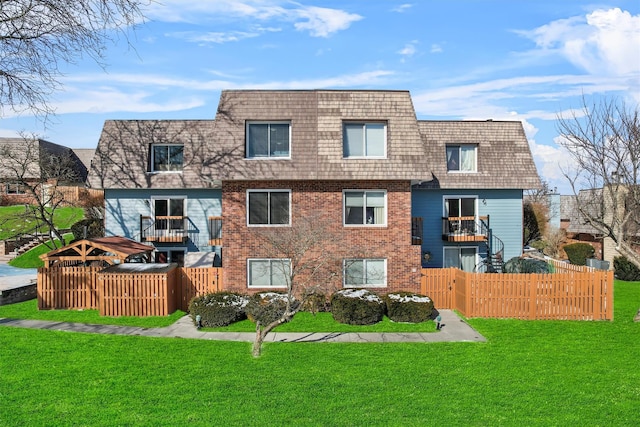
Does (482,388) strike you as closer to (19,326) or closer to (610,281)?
(610,281)

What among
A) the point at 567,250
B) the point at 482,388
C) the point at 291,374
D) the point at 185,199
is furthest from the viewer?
the point at 567,250

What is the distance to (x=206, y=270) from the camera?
18.9m

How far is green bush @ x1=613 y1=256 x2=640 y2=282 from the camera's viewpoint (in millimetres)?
29453

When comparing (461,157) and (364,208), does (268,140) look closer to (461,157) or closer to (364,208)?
(364,208)

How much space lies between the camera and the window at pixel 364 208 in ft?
61.5

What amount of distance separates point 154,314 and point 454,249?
15.0 metres

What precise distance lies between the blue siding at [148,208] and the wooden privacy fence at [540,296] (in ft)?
43.5

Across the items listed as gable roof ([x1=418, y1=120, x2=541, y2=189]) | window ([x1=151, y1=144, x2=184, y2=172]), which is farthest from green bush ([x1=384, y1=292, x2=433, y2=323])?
window ([x1=151, y1=144, x2=184, y2=172])

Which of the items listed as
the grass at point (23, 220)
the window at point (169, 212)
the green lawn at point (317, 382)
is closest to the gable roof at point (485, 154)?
the green lawn at point (317, 382)

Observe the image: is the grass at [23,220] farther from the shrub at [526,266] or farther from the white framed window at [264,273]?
the shrub at [526,266]

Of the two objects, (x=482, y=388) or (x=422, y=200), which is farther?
(x=422, y=200)

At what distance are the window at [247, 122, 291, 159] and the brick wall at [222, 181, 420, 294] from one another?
1127 mm

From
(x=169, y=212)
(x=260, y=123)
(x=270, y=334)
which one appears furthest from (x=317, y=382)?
(x=169, y=212)

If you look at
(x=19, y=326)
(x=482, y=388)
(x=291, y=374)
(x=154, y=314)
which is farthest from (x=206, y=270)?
(x=482, y=388)
